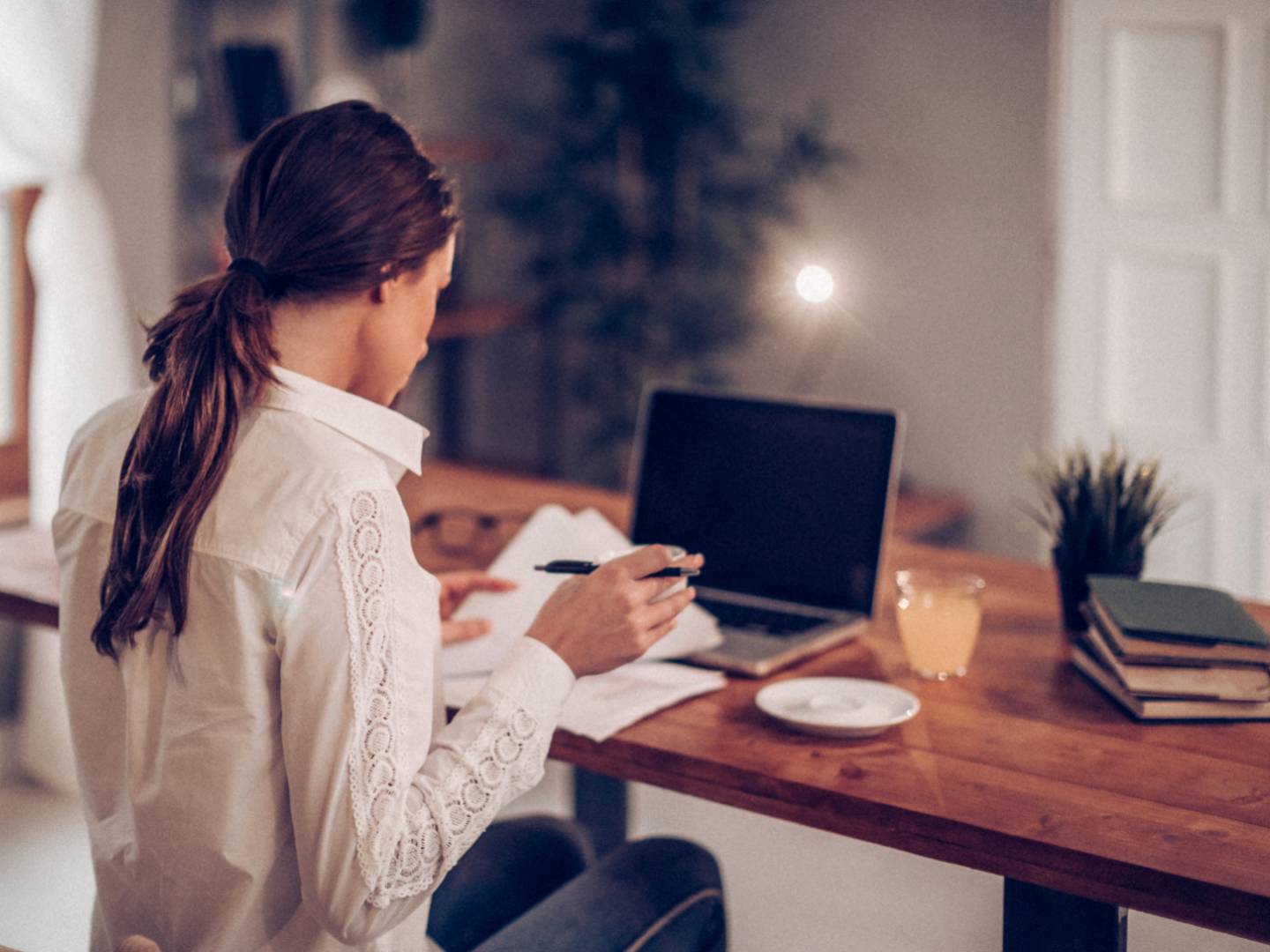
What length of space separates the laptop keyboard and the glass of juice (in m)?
0.16

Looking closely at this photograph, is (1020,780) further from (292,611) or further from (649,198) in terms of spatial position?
(649,198)

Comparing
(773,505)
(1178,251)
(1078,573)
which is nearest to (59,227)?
(773,505)

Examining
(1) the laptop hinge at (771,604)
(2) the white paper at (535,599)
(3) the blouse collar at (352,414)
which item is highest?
(3) the blouse collar at (352,414)

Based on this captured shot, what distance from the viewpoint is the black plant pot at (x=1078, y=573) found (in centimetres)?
161

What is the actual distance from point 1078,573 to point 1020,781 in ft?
1.52

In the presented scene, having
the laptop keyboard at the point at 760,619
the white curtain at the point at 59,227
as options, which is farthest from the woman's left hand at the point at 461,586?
the white curtain at the point at 59,227

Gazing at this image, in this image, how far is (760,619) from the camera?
1657 mm

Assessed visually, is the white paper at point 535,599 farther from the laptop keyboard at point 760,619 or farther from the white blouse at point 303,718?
the white blouse at point 303,718

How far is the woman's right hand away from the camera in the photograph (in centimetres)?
117

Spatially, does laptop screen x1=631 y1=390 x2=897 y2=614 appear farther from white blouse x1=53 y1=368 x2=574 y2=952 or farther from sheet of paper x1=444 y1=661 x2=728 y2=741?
white blouse x1=53 y1=368 x2=574 y2=952

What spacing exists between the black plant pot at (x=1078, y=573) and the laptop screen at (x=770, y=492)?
214 millimetres

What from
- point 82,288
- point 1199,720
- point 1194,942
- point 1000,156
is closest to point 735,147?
point 1000,156

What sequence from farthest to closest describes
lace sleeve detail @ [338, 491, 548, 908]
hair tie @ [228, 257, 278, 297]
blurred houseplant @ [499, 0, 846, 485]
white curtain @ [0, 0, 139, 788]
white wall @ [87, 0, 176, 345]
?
blurred houseplant @ [499, 0, 846, 485], white wall @ [87, 0, 176, 345], white curtain @ [0, 0, 139, 788], hair tie @ [228, 257, 278, 297], lace sleeve detail @ [338, 491, 548, 908]

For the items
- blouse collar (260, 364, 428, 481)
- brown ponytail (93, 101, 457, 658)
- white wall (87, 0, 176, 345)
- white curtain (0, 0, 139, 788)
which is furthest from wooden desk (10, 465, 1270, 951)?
white wall (87, 0, 176, 345)
